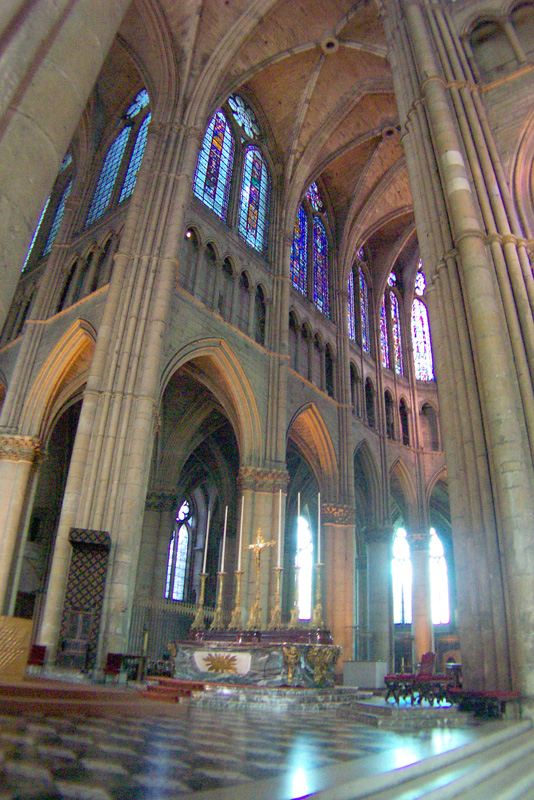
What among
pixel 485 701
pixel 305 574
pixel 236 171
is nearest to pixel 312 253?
pixel 236 171

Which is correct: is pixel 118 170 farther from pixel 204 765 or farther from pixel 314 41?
pixel 204 765

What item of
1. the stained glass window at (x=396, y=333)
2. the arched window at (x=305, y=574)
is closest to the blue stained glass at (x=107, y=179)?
the arched window at (x=305, y=574)

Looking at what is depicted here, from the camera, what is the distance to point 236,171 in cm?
1908

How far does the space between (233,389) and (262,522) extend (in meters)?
3.91

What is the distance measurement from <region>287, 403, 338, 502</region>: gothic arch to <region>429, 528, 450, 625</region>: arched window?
941 cm

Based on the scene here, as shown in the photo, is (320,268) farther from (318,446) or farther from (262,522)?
(262,522)

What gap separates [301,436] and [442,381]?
11.6m

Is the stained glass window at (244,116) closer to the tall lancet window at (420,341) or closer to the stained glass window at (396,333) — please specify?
the stained glass window at (396,333)

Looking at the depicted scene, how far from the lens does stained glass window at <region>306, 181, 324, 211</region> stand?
23.1 meters

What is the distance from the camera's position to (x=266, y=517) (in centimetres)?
1525

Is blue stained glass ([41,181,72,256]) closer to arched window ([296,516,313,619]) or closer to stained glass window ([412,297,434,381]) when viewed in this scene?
arched window ([296,516,313,619])

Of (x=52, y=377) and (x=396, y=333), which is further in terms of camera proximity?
(x=396, y=333)

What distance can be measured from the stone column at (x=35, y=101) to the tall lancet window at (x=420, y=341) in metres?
25.0

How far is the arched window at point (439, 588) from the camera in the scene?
26513 millimetres
